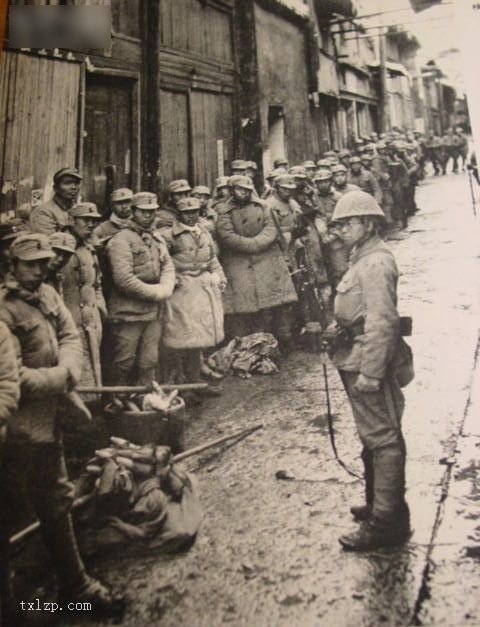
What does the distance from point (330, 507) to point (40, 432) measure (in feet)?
4.29

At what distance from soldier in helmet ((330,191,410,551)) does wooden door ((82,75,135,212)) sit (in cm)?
232

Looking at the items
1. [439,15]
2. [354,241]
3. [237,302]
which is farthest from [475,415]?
[237,302]

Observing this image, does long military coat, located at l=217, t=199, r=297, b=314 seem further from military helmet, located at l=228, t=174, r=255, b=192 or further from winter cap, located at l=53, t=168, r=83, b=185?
winter cap, located at l=53, t=168, r=83, b=185

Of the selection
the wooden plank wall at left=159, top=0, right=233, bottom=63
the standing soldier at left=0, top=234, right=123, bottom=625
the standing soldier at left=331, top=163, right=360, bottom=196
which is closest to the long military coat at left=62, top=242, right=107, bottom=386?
the standing soldier at left=0, top=234, right=123, bottom=625

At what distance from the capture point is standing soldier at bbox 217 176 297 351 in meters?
4.79

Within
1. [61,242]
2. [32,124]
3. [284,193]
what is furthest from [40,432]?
[284,193]

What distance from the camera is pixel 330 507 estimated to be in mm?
2488

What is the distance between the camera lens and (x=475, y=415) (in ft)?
8.85

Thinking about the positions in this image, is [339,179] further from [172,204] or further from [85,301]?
[85,301]

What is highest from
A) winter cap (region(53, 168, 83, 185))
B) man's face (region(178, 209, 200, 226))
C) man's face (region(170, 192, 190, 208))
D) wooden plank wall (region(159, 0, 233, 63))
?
wooden plank wall (region(159, 0, 233, 63))

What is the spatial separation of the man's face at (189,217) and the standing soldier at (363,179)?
1.84m

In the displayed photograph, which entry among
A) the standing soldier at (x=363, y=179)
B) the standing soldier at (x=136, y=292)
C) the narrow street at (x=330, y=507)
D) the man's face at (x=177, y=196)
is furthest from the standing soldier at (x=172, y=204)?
the standing soldier at (x=363, y=179)

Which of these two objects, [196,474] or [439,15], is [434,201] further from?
[196,474]

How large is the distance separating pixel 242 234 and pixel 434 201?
1.72m
